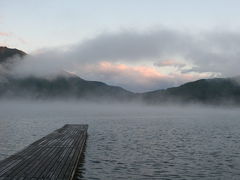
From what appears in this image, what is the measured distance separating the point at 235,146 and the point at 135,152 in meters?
16.8

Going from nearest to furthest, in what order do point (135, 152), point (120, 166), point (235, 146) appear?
point (120, 166)
point (135, 152)
point (235, 146)

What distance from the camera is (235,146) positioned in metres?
46.3

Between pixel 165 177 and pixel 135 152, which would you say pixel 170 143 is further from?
pixel 165 177

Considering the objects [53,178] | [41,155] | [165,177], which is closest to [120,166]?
[165,177]

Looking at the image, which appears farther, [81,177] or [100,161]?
[100,161]

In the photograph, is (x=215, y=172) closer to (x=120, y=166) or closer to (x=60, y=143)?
(x=120, y=166)

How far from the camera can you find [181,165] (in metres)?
32.4

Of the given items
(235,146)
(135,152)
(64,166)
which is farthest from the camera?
(235,146)

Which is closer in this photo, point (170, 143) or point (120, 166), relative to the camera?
point (120, 166)

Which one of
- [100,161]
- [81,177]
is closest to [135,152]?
[100,161]

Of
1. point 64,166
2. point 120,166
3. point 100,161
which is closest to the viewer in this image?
point 64,166

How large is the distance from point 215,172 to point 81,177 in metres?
13.0

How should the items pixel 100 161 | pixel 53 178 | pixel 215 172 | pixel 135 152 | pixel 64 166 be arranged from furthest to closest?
pixel 135 152 < pixel 100 161 < pixel 215 172 < pixel 64 166 < pixel 53 178

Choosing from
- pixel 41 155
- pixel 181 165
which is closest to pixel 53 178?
pixel 41 155
